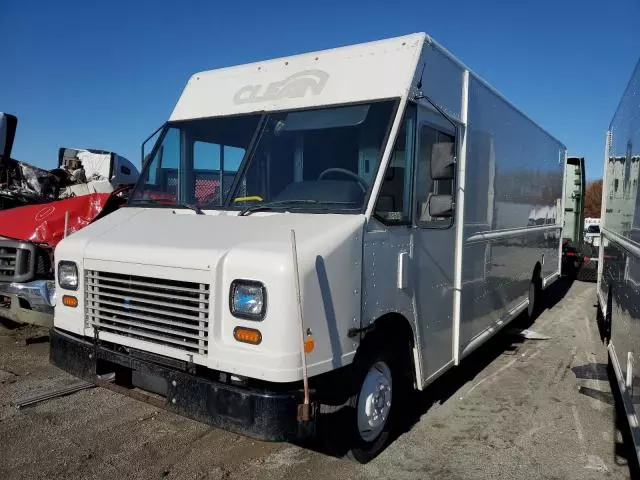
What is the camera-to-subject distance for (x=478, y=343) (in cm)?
562

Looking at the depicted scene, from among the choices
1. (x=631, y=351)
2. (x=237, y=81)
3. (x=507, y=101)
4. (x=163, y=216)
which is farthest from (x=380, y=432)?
(x=507, y=101)

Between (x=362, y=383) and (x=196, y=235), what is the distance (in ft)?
4.86

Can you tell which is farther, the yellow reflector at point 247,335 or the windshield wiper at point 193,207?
the windshield wiper at point 193,207

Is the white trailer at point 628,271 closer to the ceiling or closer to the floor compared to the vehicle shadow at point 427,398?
closer to the ceiling

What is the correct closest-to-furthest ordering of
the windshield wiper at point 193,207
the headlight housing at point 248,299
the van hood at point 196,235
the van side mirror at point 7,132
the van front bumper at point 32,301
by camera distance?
the headlight housing at point 248,299, the van hood at point 196,235, the windshield wiper at point 193,207, the van front bumper at point 32,301, the van side mirror at point 7,132

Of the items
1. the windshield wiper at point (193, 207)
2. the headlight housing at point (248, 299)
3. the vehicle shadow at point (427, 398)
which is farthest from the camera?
the windshield wiper at point (193, 207)

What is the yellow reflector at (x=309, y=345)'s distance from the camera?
2.97 meters

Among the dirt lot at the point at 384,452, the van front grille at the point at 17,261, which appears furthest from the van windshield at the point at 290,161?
the van front grille at the point at 17,261

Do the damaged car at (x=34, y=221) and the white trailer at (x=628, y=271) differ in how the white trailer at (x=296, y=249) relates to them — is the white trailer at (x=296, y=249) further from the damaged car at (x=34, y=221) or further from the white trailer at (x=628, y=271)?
the damaged car at (x=34, y=221)

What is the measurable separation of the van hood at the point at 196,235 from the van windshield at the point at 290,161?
0.19 metres

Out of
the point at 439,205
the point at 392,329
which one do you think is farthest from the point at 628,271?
the point at 392,329

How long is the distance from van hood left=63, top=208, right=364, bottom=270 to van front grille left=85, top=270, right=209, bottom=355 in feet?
0.46

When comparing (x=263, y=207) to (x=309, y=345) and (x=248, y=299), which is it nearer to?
(x=248, y=299)

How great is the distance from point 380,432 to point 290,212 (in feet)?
5.85
